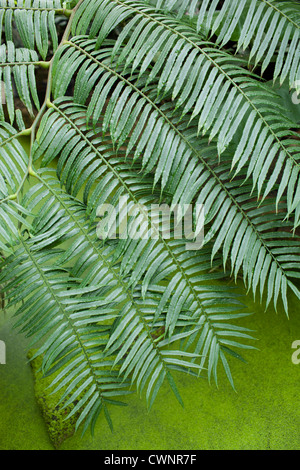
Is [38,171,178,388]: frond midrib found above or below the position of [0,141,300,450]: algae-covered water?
above

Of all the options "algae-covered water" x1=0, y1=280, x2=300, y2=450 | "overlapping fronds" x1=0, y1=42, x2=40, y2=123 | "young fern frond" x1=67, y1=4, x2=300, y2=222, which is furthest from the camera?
Result: "algae-covered water" x1=0, y1=280, x2=300, y2=450

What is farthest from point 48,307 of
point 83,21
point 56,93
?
point 83,21

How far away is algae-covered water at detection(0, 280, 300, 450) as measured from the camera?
55.3 inches

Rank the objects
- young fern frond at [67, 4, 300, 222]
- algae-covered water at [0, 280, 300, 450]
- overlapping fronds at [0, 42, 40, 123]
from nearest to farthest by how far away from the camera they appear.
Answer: young fern frond at [67, 4, 300, 222] < overlapping fronds at [0, 42, 40, 123] < algae-covered water at [0, 280, 300, 450]

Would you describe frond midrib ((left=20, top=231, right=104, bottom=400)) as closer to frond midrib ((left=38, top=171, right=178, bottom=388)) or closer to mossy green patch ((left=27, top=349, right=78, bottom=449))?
frond midrib ((left=38, top=171, right=178, bottom=388))

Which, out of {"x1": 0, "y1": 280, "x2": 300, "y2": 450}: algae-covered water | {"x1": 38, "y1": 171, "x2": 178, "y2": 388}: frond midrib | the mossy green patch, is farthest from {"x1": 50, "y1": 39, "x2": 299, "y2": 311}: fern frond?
the mossy green patch

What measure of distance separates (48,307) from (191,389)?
73 cm

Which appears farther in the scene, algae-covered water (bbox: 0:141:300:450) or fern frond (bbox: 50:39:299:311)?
algae-covered water (bbox: 0:141:300:450)

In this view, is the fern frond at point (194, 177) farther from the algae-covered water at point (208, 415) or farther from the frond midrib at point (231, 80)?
the algae-covered water at point (208, 415)

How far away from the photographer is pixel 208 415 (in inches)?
57.3

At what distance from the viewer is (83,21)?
49.9 inches

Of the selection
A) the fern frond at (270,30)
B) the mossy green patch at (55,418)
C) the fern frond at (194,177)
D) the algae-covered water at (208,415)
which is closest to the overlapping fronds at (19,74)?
the fern frond at (194,177)

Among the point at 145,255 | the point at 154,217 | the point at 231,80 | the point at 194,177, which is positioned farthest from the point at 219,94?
the point at 145,255
